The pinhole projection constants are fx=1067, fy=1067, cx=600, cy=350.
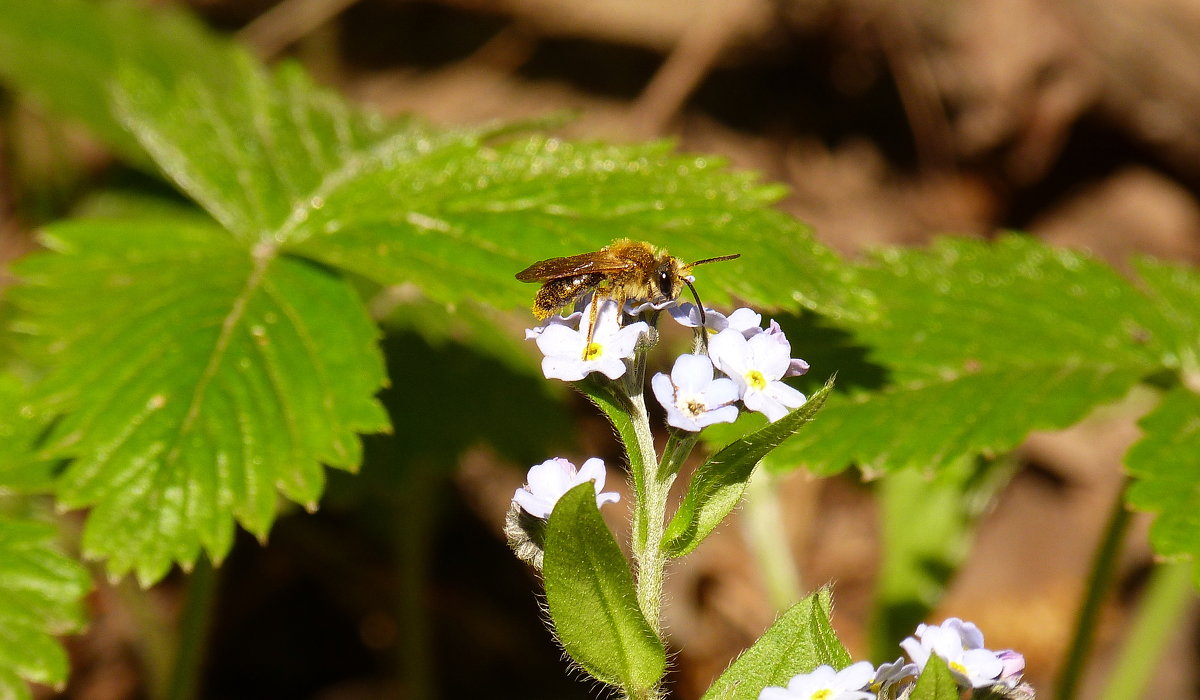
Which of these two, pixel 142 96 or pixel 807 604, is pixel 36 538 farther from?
pixel 807 604

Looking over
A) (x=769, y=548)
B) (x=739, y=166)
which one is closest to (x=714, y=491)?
(x=769, y=548)

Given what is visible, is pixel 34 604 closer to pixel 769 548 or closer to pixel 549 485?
pixel 549 485

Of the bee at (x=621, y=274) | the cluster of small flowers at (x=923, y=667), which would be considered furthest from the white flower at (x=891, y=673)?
the bee at (x=621, y=274)

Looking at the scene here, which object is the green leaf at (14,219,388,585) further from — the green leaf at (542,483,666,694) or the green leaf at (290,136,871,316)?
the green leaf at (542,483,666,694)

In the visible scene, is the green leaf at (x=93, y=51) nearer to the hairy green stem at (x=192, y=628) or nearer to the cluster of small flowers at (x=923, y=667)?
the hairy green stem at (x=192, y=628)

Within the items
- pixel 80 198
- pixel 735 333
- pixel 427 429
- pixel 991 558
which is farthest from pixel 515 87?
pixel 735 333

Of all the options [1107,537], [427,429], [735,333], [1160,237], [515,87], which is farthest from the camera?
[515,87]
